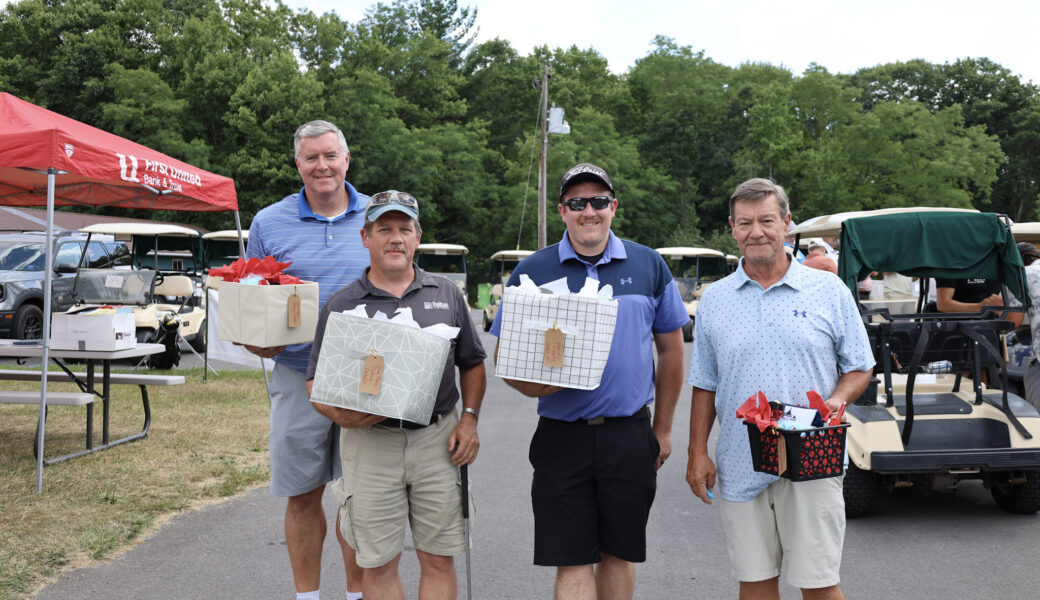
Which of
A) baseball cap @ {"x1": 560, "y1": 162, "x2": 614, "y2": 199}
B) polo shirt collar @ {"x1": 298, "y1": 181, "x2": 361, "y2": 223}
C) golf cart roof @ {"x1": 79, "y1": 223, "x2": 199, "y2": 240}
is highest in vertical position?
golf cart roof @ {"x1": 79, "y1": 223, "x2": 199, "y2": 240}

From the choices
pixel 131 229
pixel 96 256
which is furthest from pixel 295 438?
pixel 131 229

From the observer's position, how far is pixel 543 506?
3.23m

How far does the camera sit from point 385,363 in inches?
114

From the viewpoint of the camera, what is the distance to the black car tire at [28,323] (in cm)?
1316

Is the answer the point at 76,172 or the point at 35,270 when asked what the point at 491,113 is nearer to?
the point at 35,270

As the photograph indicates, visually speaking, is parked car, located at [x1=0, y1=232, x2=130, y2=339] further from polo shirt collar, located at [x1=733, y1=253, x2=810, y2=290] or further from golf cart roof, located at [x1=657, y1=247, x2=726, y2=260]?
golf cart roof, located at [x1=657, y1=247, x2=726, y2=260]

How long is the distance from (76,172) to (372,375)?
4.18 metres

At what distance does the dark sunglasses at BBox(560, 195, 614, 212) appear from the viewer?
3.25m

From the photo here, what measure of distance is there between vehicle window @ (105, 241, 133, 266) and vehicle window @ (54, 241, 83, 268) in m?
0.63

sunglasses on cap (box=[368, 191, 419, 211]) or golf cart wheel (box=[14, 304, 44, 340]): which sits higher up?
sunglasses on cap (box=[368, 191, 419, 211])

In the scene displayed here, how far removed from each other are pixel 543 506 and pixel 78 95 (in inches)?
1683

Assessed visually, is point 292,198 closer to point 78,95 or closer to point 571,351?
point 571,351

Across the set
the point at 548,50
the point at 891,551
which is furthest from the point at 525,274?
the point at 548,50

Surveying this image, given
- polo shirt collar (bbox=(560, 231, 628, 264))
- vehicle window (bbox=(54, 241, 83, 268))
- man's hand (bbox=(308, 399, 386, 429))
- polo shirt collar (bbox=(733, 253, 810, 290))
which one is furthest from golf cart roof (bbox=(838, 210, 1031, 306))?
vehicle window (bbox=(54, 241, 83, 268))
